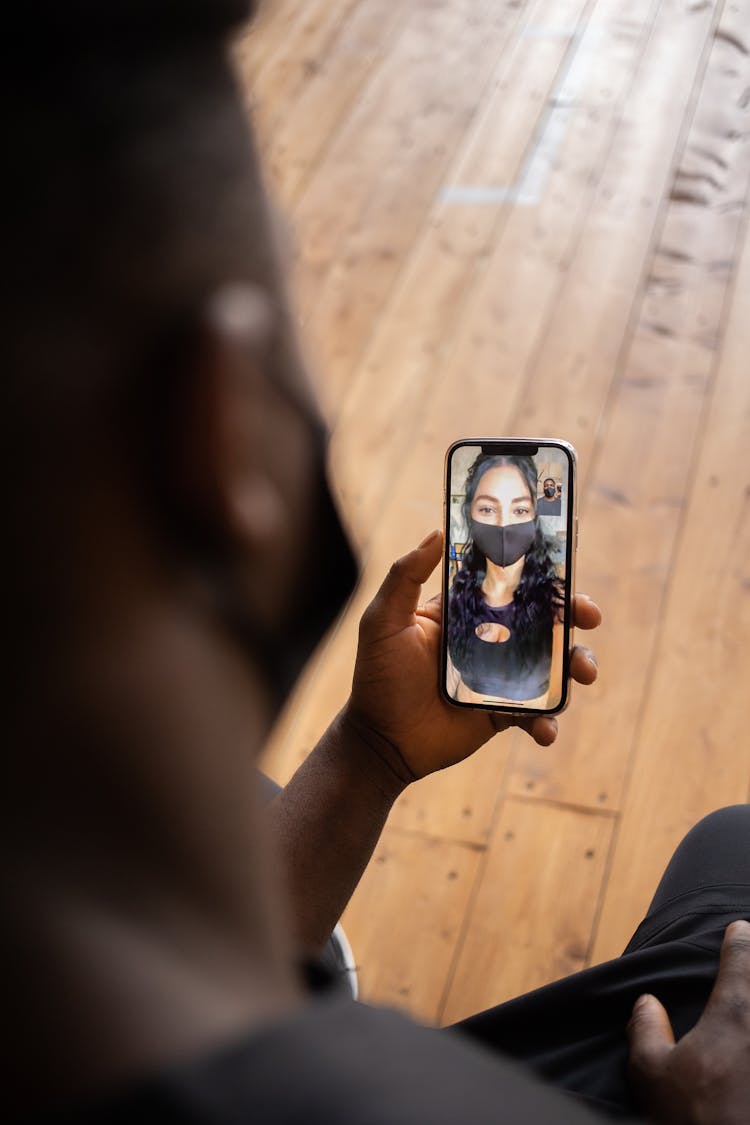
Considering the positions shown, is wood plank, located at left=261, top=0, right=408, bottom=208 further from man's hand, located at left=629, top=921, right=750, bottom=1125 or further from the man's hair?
the man's hair

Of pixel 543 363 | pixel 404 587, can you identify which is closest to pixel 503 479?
pixel 404 587

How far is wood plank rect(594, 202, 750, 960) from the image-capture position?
135 centimetres

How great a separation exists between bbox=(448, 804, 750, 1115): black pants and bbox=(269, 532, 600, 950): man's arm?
155mm

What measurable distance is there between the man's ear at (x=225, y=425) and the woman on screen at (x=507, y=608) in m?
0.64

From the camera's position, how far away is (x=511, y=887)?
1.36m

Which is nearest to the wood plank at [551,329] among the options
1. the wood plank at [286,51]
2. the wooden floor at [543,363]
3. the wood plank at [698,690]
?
the wooden floor at [543,363]

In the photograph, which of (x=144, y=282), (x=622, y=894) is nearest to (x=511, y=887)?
(x=622, y=894)

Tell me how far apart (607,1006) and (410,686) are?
30cm

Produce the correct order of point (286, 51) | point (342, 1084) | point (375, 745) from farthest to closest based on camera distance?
point (286, 51)
point (375, 745)
point (342, 1084)

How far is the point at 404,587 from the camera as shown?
3.18ft

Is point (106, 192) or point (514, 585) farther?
point (514, 585)

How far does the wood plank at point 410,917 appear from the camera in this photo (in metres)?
1.30

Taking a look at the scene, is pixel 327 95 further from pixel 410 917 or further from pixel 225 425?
pixel 225 425

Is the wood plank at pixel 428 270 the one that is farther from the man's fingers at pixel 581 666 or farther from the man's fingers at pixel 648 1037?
the man's fingers at pixel 648 1037
